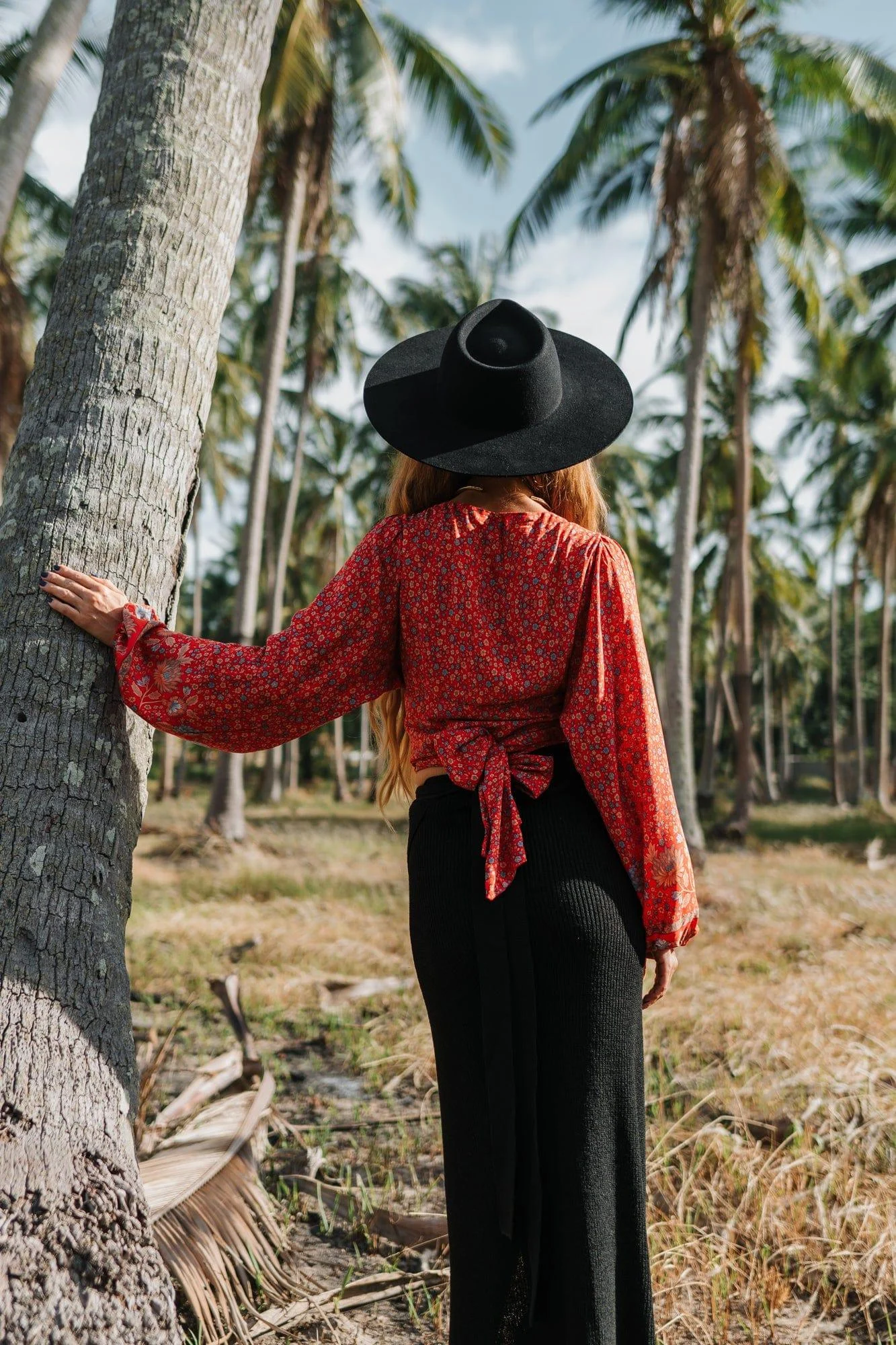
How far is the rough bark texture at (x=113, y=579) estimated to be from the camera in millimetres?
1438

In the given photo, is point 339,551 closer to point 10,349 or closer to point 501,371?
point 10,349

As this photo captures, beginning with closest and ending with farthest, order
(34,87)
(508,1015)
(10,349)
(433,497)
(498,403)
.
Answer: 1. (508,1015)
2. (498,403)
3. (433,497)
4. (34,87)
5. (10,349)

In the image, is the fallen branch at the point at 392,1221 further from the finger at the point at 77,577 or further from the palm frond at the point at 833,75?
the palm frond at the point at 833,75

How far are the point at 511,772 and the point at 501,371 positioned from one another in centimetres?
74

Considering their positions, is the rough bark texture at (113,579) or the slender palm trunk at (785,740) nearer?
the rough bark texture at (113,579)

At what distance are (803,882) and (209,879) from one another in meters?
6.03

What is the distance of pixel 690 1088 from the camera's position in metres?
3.76

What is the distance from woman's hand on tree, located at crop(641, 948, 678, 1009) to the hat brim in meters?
0.94

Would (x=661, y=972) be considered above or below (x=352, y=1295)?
above

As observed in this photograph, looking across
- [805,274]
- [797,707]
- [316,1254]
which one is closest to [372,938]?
[316,1254]

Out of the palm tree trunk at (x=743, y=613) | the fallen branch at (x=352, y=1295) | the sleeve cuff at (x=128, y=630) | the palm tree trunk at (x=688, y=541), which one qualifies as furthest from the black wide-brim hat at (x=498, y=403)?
the palm tree trunk at (x=743, y=613)

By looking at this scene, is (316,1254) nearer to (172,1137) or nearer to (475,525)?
(172,1137)

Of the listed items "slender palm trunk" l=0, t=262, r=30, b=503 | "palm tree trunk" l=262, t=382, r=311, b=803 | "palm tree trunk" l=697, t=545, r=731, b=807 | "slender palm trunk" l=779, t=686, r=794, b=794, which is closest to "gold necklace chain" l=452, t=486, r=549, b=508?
"slender palm trunk" l=0, t=262, r=30, b=503

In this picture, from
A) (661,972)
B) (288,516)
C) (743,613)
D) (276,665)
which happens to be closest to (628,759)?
(661,972)
